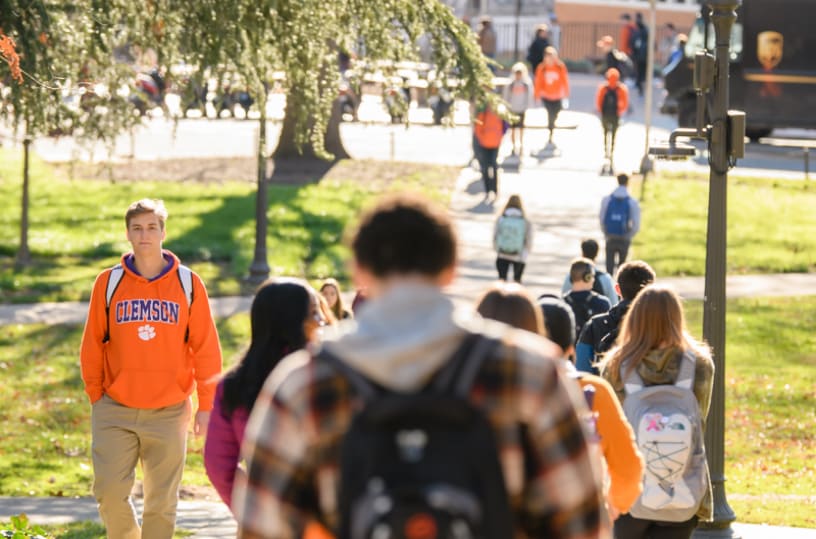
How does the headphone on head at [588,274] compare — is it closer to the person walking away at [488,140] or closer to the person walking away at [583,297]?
the person walking away at [583,297]

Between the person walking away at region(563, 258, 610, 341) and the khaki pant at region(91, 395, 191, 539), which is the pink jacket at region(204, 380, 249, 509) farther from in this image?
the person walking away at region(563, 258, 610, 341)

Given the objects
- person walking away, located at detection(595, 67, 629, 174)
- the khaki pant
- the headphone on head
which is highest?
person walking away, located at detection(595, 67, 629, 174)

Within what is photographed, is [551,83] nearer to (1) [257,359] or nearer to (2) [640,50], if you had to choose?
(2) [640,50]

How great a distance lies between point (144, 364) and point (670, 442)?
239 cm

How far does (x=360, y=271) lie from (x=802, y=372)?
1328 centimetres

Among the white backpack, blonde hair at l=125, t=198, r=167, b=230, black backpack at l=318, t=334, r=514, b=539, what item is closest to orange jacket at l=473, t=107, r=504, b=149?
the white backpack

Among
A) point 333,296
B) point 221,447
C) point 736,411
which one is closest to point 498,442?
point 221,447

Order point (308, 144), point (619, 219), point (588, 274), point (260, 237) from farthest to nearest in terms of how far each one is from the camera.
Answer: point (308, 144)
point (260, 237)
point (619, 219)
point (588, 274)

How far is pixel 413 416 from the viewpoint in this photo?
9.94 feet

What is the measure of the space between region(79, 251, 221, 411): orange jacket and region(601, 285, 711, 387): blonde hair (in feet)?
6.19

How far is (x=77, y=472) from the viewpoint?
11.9 m

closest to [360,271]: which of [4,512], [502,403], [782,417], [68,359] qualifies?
[502,403]

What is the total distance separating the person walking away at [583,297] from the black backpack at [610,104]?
54.6 ft

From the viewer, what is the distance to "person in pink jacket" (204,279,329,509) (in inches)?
191
